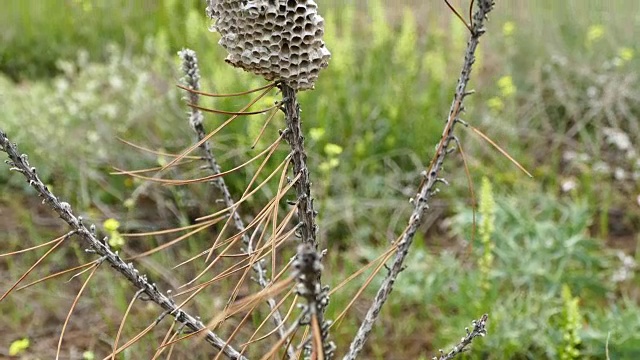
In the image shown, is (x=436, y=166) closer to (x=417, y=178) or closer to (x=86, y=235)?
(x=86, y=235)

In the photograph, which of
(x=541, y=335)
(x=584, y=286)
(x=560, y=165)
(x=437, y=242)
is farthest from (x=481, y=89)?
(x=541, y=335)

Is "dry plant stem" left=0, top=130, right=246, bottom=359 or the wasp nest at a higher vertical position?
the wasp nest

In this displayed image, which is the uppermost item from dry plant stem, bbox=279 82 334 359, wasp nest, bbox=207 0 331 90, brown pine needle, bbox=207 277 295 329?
wasp nest, bbox=207 0 331 90

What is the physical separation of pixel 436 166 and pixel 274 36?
1.08 ft

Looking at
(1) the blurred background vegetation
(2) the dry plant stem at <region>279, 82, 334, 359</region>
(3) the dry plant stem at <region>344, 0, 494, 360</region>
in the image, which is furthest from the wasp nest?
(1) the blurred background vegetation

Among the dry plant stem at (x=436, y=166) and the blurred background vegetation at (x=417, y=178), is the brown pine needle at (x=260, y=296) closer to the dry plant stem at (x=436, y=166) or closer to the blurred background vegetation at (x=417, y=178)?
the dry plant stem at (x=436, y=166)

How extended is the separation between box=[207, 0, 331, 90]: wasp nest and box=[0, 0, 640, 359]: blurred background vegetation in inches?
34.8

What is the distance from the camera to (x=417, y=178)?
3012 millimetres

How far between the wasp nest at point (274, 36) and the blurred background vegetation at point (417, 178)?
88 cm

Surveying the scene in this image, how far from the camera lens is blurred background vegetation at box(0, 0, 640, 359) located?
6.92 feet

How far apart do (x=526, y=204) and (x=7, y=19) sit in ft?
15.1

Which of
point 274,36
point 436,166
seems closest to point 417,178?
point 436,166

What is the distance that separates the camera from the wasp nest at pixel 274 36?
0.78 meters

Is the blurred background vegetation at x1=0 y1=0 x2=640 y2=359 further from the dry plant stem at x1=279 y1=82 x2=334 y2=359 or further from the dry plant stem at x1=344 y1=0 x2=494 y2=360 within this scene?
the dry plant stem at x1=279 y1=82 x2=334 y2=359
